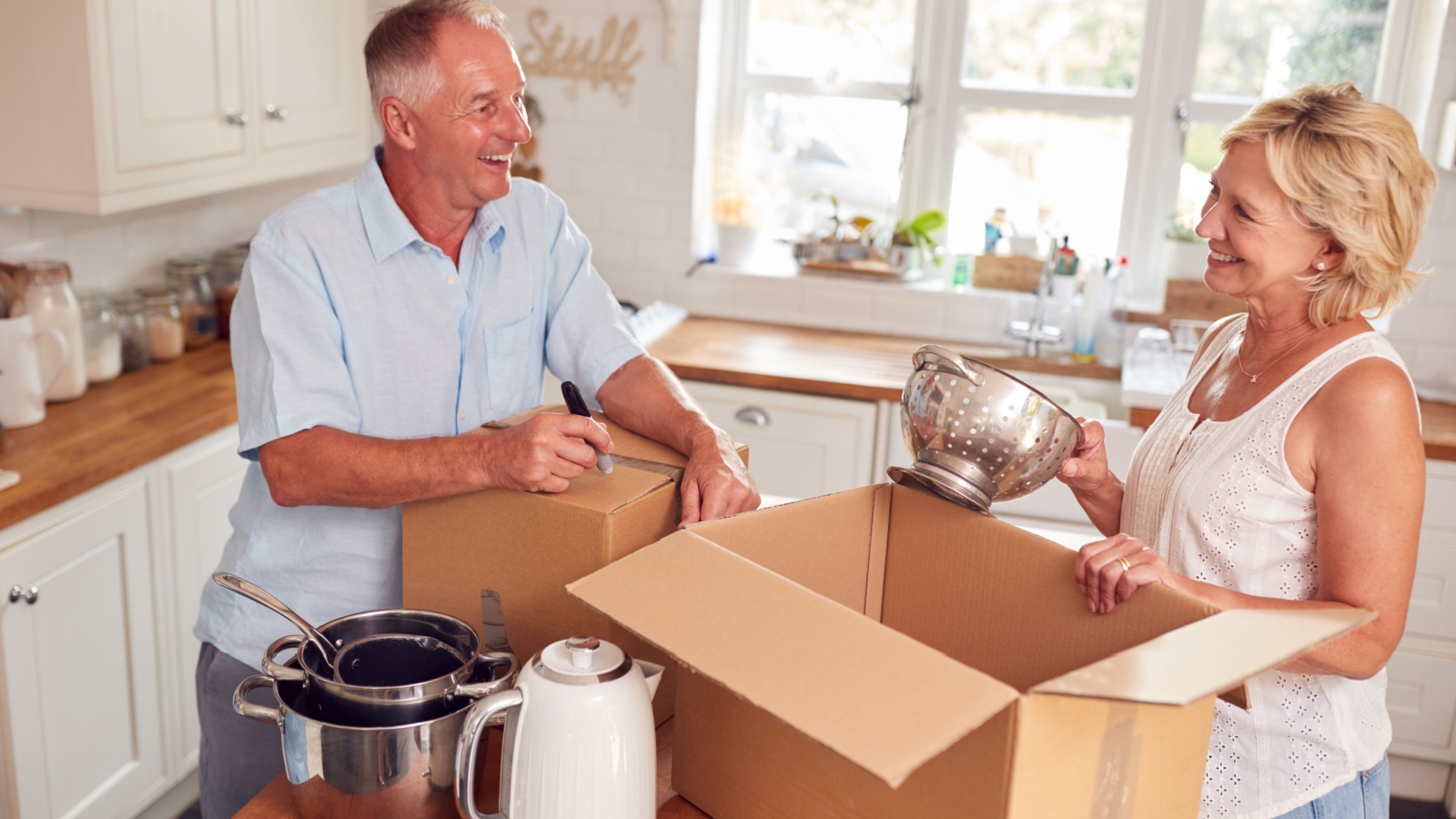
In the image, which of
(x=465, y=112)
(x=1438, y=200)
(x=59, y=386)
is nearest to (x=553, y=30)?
(x=59, y=386)

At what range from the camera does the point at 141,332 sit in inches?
111

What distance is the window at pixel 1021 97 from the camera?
10.9 ft

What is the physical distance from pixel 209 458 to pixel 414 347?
1.25 m

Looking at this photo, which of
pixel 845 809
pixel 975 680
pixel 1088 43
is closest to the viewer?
pixel 975 680

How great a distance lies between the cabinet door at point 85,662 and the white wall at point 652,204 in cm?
109

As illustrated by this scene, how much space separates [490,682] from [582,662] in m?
0.10

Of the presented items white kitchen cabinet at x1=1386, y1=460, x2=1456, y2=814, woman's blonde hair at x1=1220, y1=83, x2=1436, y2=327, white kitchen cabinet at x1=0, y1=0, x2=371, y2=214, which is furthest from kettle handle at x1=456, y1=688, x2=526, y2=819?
white kitchen cabinet at x1=1386, y1=460, x2=1456, y2=814

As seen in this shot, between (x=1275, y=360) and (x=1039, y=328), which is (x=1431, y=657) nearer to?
(x=1039, y=328)

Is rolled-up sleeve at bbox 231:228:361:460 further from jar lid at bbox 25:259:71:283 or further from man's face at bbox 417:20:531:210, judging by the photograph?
jar lid at bbox 25:259:71:283

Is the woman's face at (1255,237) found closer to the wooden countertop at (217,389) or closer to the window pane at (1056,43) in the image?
the wooden countertop at (217,389)

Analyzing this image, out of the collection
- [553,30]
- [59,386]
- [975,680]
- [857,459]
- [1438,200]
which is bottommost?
[857,459]

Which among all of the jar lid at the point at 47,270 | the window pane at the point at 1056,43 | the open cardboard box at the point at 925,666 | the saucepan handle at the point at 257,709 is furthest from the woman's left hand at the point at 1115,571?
the window pane at the point at 1056,43

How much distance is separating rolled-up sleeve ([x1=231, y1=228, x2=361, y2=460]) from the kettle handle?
55 centimetres

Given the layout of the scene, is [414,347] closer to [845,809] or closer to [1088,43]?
[845,809]
